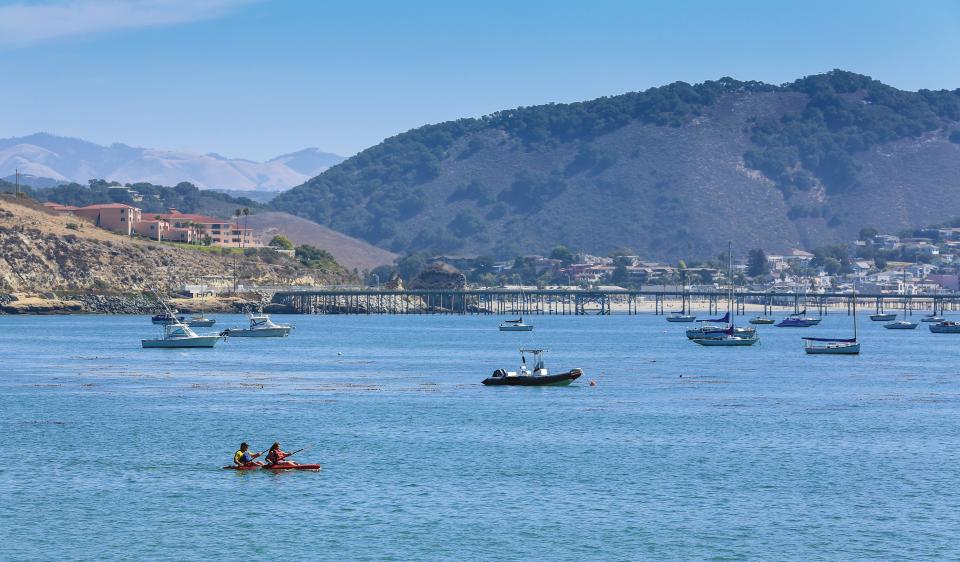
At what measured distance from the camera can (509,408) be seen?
88312 millimetres

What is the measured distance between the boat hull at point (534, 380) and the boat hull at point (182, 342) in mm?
53733

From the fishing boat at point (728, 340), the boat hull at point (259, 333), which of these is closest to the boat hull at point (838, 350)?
the fishing boat at point (728, 340)

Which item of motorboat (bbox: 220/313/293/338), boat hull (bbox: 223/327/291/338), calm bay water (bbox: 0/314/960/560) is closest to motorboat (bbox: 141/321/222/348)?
boat hull (bbox: 223/327/291/338)

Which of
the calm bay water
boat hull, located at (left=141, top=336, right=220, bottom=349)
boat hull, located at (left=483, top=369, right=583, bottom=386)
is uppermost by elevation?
boat hull, located at (left=141, top=336, right=220, bottom=349)

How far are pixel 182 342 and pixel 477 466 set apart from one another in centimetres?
8855

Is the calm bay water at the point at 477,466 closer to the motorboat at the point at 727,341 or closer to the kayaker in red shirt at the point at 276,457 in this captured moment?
the kayaker in red shirt at the point at 276,457

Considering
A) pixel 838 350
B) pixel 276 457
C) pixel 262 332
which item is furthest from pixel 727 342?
pixel 276 457

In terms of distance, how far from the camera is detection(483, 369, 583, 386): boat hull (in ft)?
336

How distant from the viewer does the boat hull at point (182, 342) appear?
146875mm

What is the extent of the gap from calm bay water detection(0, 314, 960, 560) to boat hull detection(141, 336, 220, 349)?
2692cm

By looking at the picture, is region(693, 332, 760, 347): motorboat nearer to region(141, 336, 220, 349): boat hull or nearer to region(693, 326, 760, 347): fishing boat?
region(693, 326, 760, 347): fishing boat

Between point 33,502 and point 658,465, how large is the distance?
2648cm

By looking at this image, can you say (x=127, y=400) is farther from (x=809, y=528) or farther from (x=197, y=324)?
(x=197, y=324)

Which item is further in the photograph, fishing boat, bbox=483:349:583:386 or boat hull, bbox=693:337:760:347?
boat hull, bbox=693:337:760:347
